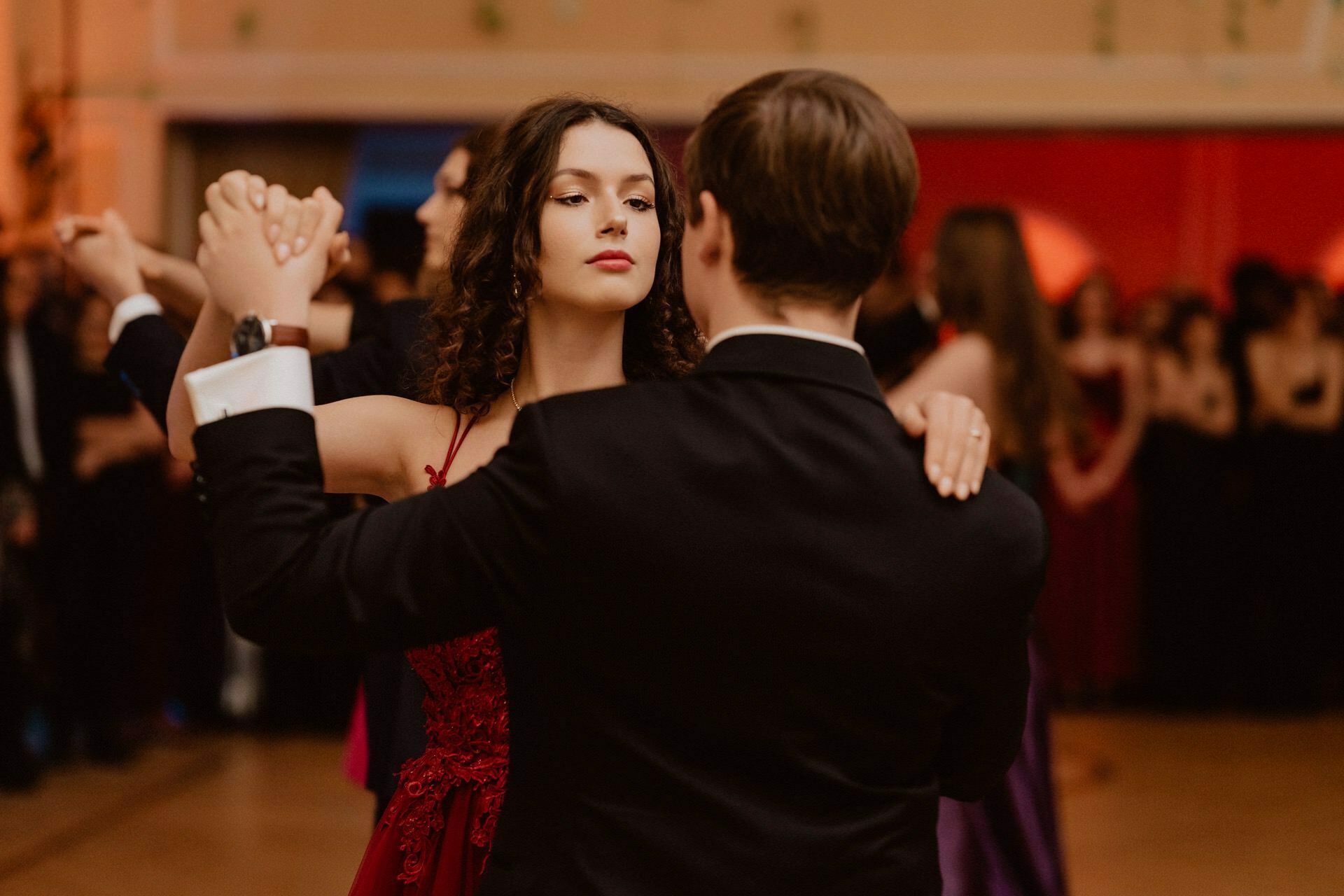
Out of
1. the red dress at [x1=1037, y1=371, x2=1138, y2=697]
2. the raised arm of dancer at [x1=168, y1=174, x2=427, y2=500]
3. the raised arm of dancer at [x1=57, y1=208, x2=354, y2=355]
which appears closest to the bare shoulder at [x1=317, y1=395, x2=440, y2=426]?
the raised arm of dancer at [x1=168, y1=174, x2=427, y2=500]

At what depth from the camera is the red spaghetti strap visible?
1.87 meters

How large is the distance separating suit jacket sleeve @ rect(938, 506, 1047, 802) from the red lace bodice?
0.58 metres

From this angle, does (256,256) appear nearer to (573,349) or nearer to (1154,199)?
(573,349)

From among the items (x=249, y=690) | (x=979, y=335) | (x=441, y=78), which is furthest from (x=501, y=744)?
(x=441, y=78)

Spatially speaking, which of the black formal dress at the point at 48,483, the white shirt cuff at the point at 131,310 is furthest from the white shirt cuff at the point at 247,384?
the black formal dress at the point at 48,483

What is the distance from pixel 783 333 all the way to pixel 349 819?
3700 millimetres

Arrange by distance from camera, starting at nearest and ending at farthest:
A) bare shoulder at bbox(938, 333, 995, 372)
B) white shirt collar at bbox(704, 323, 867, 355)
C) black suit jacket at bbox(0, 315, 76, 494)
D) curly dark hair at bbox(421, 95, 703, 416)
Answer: white shirt collar at bbox(704, 323, 867, 355)
curly dark hair at bbox(421, 95, 703, 416)
bare shoulder at bbox(938, 333, 995, 372)
black suit jacket at bbox(0, 315, 76, 494)

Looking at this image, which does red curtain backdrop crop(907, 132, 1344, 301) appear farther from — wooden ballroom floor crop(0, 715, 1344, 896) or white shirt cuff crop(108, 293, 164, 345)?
white shirt cuff crop(108, 293, 164, 345)

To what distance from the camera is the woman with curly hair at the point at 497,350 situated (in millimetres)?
1807

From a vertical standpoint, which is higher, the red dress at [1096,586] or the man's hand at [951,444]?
the man's hand at [951,444]

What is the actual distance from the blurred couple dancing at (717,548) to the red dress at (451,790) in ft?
1.32

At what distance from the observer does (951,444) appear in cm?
131

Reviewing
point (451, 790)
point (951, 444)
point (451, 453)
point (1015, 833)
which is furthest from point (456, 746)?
point (1015, 833)

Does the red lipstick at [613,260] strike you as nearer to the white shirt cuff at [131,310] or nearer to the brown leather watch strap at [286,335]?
the brown leather watch strap at [286,335]
